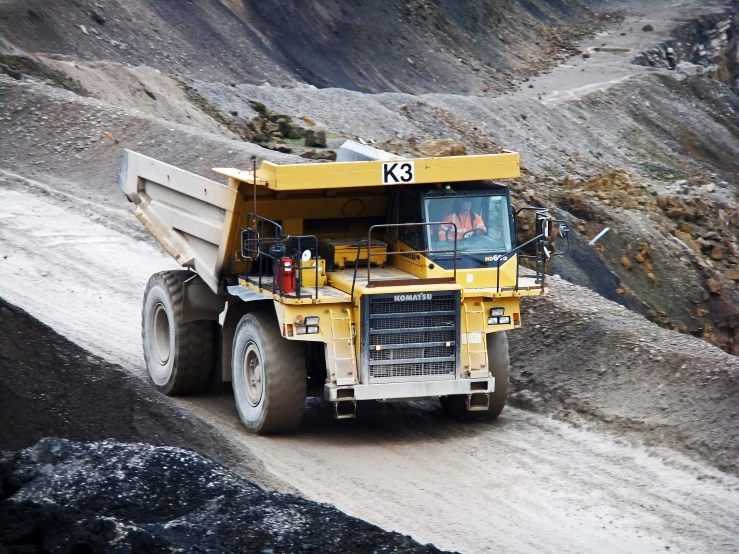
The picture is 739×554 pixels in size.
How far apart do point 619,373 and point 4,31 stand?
1030 inches

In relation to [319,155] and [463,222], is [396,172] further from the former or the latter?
[319,155]

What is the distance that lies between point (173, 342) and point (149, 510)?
4.85 metres

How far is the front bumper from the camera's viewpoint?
1161cm

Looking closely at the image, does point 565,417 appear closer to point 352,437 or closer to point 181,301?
point 352,437

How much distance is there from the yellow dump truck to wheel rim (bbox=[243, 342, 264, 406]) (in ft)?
0.06

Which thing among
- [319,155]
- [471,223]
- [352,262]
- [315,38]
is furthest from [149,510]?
[315,38]

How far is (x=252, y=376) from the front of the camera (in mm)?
12547

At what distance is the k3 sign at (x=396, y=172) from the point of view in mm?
12188

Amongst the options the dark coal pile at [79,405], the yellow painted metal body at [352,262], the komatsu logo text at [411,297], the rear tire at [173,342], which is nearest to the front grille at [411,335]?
the komatsu logo text at [411,297]

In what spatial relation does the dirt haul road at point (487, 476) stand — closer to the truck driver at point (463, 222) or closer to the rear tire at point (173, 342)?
the rear tire at point (173, 342)

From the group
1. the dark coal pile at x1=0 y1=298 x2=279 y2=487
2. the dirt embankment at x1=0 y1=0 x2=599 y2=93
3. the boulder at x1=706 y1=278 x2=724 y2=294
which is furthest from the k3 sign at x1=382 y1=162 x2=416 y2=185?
the dirt embankment at x1=0 y1=0 x2=599 y2=93

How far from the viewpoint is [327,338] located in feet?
38.4

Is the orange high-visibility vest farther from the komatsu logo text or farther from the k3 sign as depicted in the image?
the komatsu logo text

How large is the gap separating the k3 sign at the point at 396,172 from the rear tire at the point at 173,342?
3.03m
